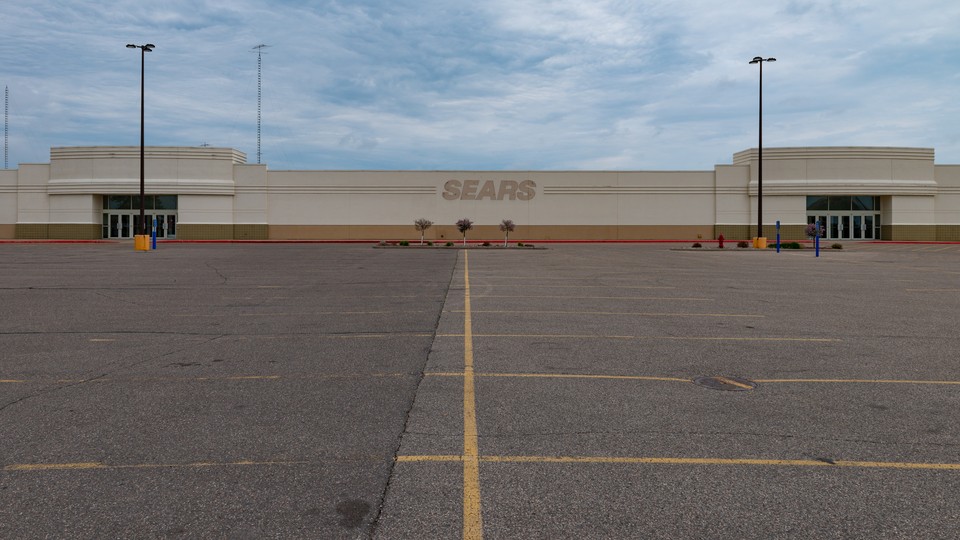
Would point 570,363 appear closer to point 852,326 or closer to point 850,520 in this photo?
point 850,520

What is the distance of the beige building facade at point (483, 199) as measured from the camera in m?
52.4

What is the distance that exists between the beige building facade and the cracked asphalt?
4263 cm

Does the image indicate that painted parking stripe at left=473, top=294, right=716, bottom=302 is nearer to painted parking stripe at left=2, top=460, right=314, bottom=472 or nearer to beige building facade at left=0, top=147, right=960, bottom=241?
painted parking stripe at left=2, top=460, right=314, bottom=472

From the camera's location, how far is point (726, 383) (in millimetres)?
6820

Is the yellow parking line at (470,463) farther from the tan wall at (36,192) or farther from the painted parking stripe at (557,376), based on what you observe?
the tan wall at (36,192)

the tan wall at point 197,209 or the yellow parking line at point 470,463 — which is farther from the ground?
the tan wall at point 197,209

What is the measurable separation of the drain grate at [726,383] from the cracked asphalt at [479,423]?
128 millimetres

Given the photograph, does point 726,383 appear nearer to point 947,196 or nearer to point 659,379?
point 659,379

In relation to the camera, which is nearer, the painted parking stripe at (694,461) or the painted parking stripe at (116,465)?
the painted parking stripe at (116,465)

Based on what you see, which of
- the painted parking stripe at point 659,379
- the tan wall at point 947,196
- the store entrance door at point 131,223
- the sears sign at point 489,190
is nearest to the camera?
the painted parking stripe at point 659,379

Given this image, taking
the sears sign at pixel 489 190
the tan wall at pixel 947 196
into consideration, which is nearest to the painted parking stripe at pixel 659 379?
the sears sign at pixel 489 190

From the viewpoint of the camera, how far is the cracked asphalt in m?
3.70

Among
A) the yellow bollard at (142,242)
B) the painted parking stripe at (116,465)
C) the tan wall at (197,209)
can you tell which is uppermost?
the tan wall at (197,209)

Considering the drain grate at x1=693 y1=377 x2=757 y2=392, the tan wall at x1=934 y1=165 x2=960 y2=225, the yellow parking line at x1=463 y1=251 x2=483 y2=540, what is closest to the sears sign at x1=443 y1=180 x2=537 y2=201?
the tan wall at x1=934 y1=165 x2=960 y2=225
